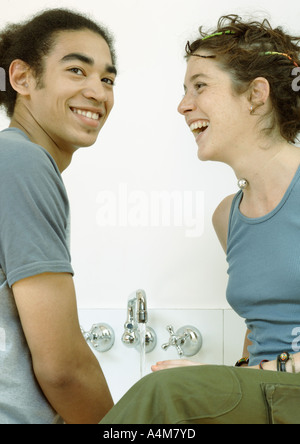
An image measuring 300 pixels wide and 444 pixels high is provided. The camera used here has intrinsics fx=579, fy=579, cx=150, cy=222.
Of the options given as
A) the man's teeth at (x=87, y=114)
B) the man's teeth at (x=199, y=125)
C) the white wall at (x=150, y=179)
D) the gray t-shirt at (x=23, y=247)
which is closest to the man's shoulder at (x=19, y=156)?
the gray t-shirt at (x=23, y=247)

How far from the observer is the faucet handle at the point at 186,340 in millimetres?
1408

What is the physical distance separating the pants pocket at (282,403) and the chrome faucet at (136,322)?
611 millimetres

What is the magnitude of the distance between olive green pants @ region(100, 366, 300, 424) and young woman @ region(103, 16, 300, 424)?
0.17 m

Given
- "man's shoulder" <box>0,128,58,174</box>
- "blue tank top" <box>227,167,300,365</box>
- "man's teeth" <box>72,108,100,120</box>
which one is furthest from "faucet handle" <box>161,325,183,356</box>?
"man's shoulder" <box>0,128,58,174</box>

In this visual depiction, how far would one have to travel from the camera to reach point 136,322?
4.59ft

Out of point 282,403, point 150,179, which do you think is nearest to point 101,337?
point 150,179

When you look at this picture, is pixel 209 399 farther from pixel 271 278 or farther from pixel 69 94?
pixel 69 94

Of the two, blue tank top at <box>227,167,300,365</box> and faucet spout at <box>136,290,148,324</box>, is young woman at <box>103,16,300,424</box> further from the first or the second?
faucet spout at <box>136,290,148,324</box>

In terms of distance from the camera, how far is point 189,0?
4.97 feet

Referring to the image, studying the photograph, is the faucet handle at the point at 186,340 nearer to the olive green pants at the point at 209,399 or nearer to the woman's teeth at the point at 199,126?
the woman's teeth at the point at 199,126

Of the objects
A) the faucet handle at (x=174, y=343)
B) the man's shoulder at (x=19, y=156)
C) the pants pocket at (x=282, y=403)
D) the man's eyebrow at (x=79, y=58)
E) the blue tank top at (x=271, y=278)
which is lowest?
the faucet handle at (x=174, y=343)

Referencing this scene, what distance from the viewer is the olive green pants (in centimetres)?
70

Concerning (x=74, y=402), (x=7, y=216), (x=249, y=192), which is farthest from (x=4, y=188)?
(x=249, y=192)

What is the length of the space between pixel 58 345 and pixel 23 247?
0.51ft
